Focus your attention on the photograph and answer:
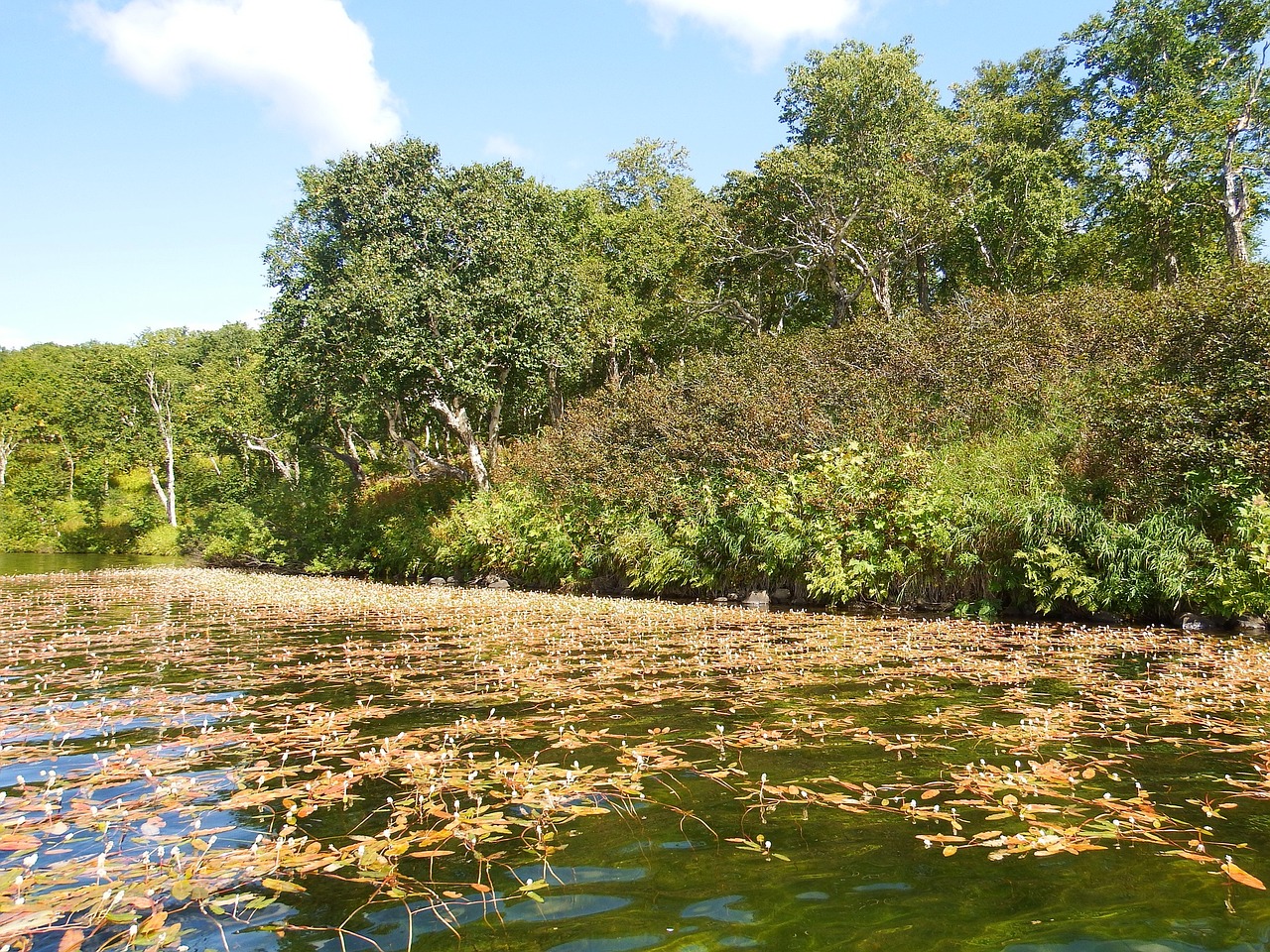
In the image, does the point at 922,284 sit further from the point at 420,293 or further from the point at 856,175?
the point at 420,293

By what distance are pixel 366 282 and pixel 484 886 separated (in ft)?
83.2

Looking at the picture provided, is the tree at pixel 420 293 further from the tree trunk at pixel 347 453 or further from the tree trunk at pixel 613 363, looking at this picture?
the tree trunk at pixel 347 453

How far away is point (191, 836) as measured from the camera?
4.43 meters

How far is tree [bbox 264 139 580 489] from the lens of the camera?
26906mm

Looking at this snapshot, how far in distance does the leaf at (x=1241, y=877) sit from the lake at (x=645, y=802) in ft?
0.06

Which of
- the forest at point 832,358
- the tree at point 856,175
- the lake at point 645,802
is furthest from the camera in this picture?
the tree at point 856,175

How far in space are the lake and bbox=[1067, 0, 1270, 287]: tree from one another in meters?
28.0

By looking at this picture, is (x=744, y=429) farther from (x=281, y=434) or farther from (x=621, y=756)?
(x=281, y=434)

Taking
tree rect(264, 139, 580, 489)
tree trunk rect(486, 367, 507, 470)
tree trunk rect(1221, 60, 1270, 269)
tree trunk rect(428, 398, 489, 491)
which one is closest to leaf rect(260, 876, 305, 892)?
tree rect(264, 139, 580, 489)

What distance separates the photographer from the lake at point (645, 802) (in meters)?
3.51

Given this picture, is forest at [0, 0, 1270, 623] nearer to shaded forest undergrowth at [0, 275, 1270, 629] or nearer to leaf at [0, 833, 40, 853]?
shaded forest undergrowth at [0, 275, 1270, 629]

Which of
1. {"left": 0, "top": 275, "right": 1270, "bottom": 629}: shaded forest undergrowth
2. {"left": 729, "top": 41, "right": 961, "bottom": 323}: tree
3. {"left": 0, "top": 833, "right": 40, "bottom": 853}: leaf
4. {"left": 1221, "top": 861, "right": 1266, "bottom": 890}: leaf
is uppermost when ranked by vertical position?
{"left": 729, "top": 41, "right": 961, "bottom": 323}: tree

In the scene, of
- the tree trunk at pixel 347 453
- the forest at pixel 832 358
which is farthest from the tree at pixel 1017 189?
the tree trunk at pixel 347 453

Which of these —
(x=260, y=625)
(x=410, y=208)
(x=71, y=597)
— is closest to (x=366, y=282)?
(x=410, y=208)
